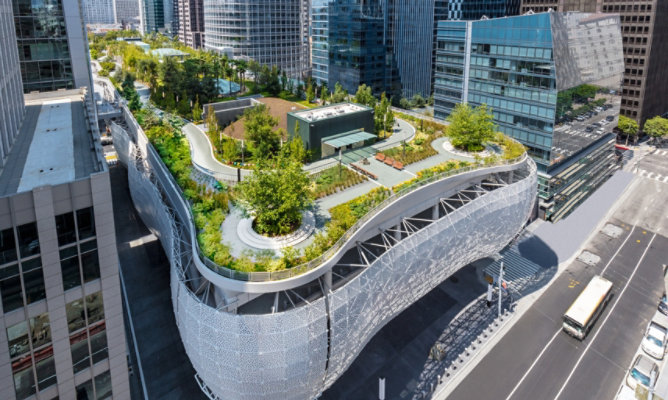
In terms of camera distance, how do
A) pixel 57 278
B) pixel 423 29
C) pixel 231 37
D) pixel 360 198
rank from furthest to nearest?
pixel 231 37 < pixel 423 29 < pixel 360 198 < pixel 57 278

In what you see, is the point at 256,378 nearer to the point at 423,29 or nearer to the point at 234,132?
the point at 234,132

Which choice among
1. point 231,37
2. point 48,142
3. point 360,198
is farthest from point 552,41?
point 231,37

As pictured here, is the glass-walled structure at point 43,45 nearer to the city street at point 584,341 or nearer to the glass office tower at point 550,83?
the city street at point 584,341

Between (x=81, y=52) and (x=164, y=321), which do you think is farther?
(x=81, y=52)

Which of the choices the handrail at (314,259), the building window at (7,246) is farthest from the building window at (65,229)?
the handrail at (314,259)

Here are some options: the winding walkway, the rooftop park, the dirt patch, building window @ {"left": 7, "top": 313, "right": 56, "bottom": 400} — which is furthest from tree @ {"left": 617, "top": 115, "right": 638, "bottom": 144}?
building window @ {"left": 7, "top": 313, "right": 56, "bottom": 400}

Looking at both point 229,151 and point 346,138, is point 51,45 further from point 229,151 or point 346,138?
point 346,138
